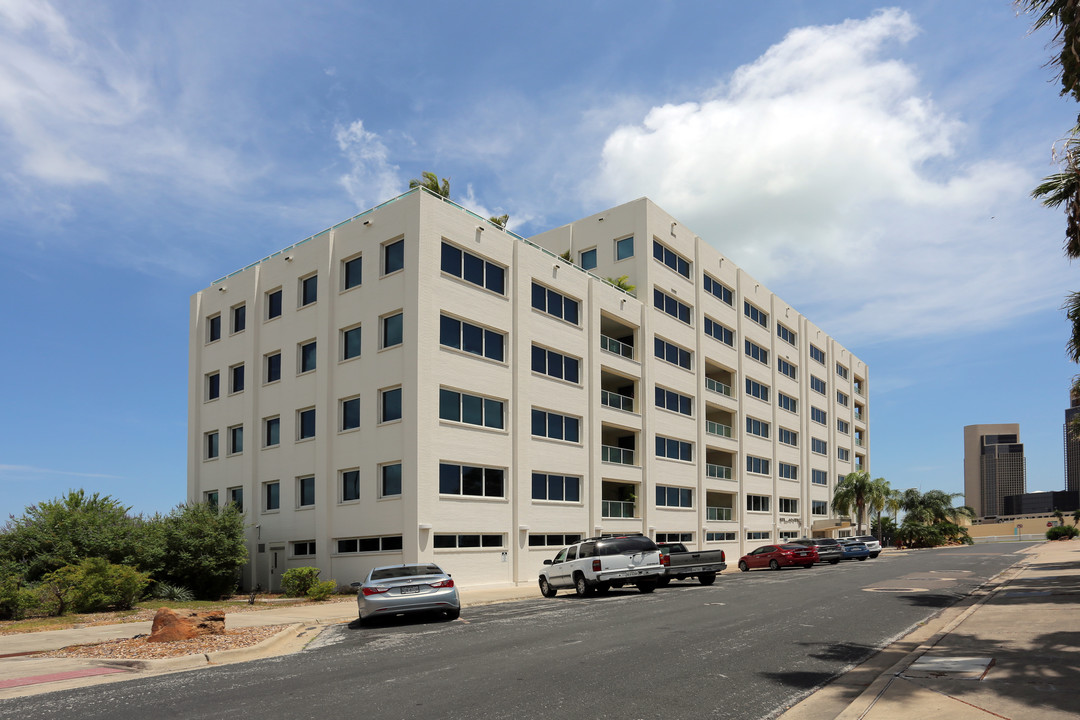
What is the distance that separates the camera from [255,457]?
36.2 meters

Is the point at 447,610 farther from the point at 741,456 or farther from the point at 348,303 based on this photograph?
the point at 741,456

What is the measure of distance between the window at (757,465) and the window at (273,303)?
3367 centimetres

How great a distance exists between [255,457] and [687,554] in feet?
64.0

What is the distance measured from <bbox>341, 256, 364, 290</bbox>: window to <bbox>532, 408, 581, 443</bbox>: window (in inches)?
357

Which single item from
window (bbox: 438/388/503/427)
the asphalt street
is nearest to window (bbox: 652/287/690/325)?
window (bbox: 438/388/503/427)

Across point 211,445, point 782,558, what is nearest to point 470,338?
point 211,445

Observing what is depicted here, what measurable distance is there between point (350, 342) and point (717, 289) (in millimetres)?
28880

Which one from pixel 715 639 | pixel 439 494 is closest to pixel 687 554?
pixel 439 494

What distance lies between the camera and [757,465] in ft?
191

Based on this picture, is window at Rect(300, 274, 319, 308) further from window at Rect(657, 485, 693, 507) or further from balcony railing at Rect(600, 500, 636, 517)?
window at Rect(657, 485, 693, 507)

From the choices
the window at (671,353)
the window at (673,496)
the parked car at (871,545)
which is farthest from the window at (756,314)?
the parked car at (871,545)

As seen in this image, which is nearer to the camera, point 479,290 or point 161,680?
point 161,680

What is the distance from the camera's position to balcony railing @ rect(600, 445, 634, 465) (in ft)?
130

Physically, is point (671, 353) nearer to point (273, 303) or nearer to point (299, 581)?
point (273, 303)
